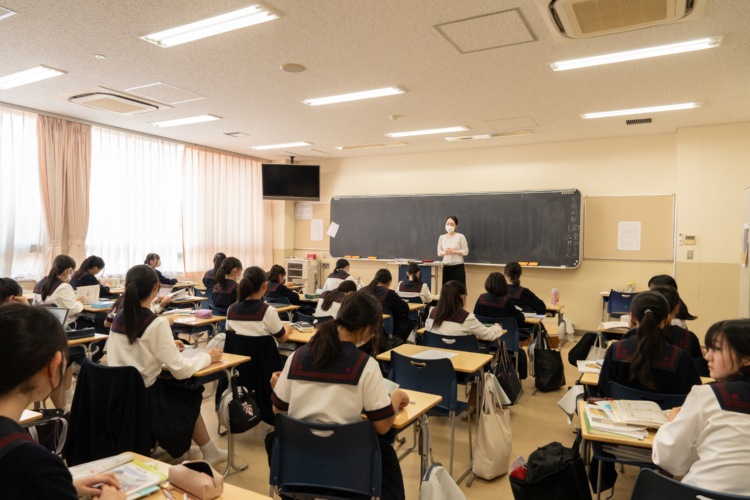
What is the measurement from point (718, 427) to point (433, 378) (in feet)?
5.22

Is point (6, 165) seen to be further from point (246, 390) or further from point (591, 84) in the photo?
point (591, 84)

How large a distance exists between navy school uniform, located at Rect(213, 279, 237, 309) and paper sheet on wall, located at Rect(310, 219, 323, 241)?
4.97m

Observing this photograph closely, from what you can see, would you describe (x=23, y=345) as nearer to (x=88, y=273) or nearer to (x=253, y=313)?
(x=253, y=313)

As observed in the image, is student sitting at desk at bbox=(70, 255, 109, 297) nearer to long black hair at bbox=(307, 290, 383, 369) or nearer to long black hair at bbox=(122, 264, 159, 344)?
long black hair at bbox=(122, 264, 159, 344)

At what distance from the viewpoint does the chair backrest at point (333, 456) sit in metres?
1.83

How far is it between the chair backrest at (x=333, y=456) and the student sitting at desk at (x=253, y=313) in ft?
5.34

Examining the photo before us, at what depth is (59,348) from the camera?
1.22 meters

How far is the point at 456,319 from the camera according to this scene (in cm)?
376

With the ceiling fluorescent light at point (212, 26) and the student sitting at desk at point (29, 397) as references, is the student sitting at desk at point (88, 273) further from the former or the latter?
the student sitting at desk at point (29, 397)

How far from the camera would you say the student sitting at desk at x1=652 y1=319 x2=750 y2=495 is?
154 centimetres

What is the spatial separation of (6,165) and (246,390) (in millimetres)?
5322

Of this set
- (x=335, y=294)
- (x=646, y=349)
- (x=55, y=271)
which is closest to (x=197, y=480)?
(x=646, y=349)

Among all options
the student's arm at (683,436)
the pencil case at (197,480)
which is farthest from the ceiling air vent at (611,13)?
the pencil case at (197,480)

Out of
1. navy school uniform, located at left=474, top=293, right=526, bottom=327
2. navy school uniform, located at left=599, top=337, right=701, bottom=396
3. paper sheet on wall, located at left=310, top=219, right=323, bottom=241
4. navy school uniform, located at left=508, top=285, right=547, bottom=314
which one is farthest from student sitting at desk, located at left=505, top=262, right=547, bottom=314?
paper sheet on wall, located at left=310, top=219, right=323, bottom=241
